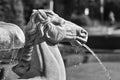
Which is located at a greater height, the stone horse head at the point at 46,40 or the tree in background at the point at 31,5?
the stone horse head at the point at 46,40

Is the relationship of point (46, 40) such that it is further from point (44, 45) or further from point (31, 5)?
point (31, 5)

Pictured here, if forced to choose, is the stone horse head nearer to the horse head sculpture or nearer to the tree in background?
the horse head sculpture

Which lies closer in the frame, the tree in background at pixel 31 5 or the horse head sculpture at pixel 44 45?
the horse head sculpture at pixel 44 45

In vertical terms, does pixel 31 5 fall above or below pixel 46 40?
below

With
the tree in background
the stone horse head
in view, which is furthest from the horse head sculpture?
the tree in background

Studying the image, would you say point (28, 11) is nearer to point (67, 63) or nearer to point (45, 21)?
point (67, 63)

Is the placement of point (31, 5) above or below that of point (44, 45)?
below

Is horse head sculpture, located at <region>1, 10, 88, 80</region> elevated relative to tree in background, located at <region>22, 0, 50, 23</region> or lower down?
elevated

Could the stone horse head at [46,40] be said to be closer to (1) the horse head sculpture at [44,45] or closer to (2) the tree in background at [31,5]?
(1) the horse head sculpture at [44,45]

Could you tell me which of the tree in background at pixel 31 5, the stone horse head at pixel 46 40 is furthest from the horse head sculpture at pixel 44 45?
the tree in background at pixel 31 5

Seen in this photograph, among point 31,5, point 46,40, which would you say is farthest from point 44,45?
point 31,5

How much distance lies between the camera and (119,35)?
16.4m

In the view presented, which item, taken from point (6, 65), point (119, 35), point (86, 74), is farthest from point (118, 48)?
point (6, 65)

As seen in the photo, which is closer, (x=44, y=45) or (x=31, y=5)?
(x=44, y=45)
